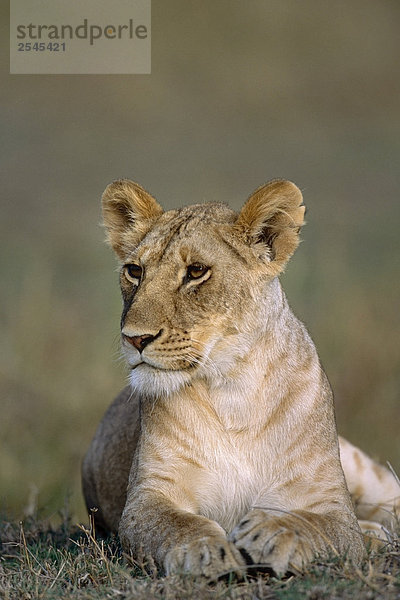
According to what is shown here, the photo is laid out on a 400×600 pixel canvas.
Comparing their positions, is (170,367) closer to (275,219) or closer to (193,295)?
(193,295)

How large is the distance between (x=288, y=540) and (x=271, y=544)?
7 cm

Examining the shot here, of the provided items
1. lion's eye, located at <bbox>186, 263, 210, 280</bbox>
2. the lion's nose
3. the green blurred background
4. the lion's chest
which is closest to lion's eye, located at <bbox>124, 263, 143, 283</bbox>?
lion's eye, located at <bbox>186, 263, 210, 280</bbox>

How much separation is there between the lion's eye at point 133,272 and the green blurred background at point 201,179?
2068mm

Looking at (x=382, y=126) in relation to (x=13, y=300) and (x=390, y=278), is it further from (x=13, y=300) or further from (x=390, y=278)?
(x=13, y=300)

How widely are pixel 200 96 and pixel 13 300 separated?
13.4 meters

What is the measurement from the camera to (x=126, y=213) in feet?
19.0

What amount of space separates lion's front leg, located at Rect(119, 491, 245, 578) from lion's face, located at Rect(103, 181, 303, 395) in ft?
1.69

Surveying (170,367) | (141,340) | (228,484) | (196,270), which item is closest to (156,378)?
(170,367)

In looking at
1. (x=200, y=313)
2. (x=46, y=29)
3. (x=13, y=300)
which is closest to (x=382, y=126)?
(x=46, y=29)

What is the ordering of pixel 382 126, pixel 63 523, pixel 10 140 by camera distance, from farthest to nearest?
pixel 382 126 → pixel 10 140 → pixel 63 523

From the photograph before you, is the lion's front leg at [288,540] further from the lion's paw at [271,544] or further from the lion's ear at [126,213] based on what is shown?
the lion's ear at [126,213]

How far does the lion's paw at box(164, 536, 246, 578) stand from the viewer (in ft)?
14.1

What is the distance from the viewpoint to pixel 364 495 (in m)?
6.53

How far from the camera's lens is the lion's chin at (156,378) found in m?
4.84
